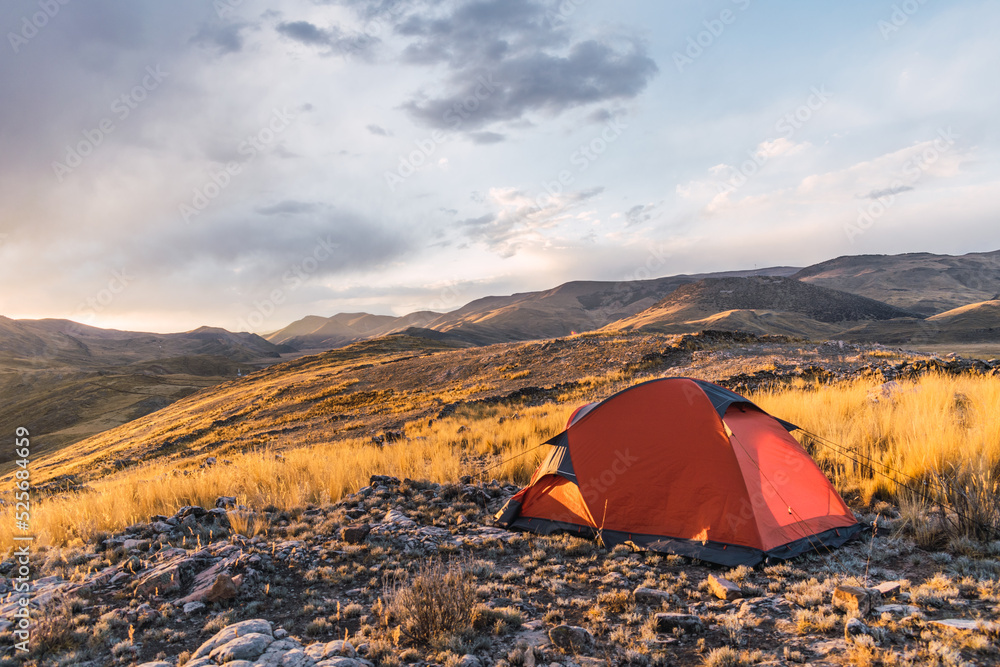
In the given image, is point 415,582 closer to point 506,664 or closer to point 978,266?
point 506,664

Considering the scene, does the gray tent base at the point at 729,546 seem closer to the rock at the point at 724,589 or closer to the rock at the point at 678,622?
the rock at the point at 724,589

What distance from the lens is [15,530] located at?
661 cm

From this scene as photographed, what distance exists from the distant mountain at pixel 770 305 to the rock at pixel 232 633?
73723 millimetres

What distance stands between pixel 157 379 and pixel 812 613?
96.3 m

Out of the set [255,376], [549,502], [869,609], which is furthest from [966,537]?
[255,376]

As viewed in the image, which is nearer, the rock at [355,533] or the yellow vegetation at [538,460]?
the rock at [355,533]

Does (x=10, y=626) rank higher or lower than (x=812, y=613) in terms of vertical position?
higher

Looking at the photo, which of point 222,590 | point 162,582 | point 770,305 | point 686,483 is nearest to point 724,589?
point 686,483

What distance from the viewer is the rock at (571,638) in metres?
3.62

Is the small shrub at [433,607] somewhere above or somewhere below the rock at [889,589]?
above

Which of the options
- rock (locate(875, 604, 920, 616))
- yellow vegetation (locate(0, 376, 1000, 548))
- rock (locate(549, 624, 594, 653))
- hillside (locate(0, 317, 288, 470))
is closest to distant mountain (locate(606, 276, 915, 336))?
yellow vegetation (locate(0, 376, 1000, 548))

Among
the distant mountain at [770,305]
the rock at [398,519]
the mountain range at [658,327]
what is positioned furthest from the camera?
the distant mountain at [770,305]

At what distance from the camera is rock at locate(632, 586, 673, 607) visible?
4395 millimetres

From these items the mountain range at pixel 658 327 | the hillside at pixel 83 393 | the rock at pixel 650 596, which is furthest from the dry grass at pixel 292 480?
the hillside at pixel 83 393
